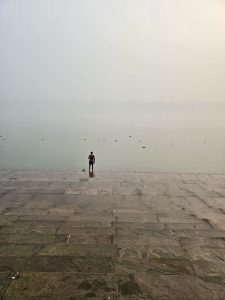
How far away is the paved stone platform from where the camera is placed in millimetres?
6008

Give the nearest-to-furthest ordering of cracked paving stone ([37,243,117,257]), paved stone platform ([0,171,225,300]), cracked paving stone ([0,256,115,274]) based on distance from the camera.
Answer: paved stone platform ([0,171,225,300]) → cracked paving stone ([0,256,115,274]) → cracked paving stone ([37,243,117,257])

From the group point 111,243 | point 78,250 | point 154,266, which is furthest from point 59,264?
point 154,266

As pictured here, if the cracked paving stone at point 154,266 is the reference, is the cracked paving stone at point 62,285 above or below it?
below

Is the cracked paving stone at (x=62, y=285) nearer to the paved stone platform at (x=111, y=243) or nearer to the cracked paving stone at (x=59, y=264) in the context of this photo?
the paved stone platform at (x=111, y=243)

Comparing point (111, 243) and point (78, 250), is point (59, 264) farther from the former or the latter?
point (111, 243)

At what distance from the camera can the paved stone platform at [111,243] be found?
6008 mm

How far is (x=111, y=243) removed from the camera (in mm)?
8102

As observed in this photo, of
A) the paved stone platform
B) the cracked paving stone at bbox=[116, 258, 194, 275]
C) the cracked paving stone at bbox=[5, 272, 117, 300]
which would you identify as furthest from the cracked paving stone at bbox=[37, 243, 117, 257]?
the cracked paving stone at bbox=[5, 272, 117, 300]

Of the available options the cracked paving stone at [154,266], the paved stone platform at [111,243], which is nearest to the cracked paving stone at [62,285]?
the paved stone platform at [111,243]

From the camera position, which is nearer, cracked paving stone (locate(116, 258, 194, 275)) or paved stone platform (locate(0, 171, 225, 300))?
paved stone platform (locate(0, 171, 225, 300))

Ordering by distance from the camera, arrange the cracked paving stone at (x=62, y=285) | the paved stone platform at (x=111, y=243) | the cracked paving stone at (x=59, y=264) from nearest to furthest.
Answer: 1. the cracked paving stone at (x=62, y=285)
2. the paved stone platform at (x=111, y=243)
3. the cracked paving stone at (x=59, y=264)

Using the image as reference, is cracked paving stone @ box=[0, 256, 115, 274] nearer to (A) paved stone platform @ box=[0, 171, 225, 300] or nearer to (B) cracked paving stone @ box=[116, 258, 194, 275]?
(A) paved stone platform @ box=[0, 171, 225, 300]

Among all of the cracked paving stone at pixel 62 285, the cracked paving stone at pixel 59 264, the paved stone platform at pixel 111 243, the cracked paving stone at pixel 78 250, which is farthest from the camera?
the cracked paving stone at pixel 78 250

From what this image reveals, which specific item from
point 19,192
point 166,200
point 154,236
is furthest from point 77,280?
point 19,192
